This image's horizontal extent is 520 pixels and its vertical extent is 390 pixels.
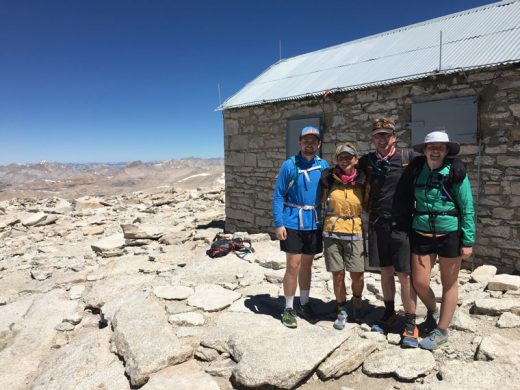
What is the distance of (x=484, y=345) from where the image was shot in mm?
2984

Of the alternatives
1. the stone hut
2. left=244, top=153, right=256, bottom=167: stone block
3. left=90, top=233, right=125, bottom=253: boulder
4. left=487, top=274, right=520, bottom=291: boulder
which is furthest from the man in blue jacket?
left=90, top=233, right=125, bottom=253: boulder

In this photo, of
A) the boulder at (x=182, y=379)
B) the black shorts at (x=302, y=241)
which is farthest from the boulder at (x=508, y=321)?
the boulder at (x=182, y=379)

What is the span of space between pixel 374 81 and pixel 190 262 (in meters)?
4.48

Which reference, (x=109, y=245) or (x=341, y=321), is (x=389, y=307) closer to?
(x=341, y=321)

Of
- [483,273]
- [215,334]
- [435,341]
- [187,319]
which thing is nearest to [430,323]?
[435,341]

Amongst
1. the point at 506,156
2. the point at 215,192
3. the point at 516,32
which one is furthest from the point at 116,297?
the point at 215,192

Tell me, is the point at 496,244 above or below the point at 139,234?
above

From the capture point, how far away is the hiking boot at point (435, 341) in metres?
3.09

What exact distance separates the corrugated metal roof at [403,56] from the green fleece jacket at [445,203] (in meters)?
3.06

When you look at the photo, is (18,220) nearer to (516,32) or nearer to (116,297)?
(116,297)

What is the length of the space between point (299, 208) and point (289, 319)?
1108 millimetres

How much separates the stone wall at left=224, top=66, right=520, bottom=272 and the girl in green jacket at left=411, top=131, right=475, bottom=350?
273cm

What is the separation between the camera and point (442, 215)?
2.92m

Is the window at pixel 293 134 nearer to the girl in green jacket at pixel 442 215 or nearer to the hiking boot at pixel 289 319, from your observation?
the hiking boot at pixel 289 319
